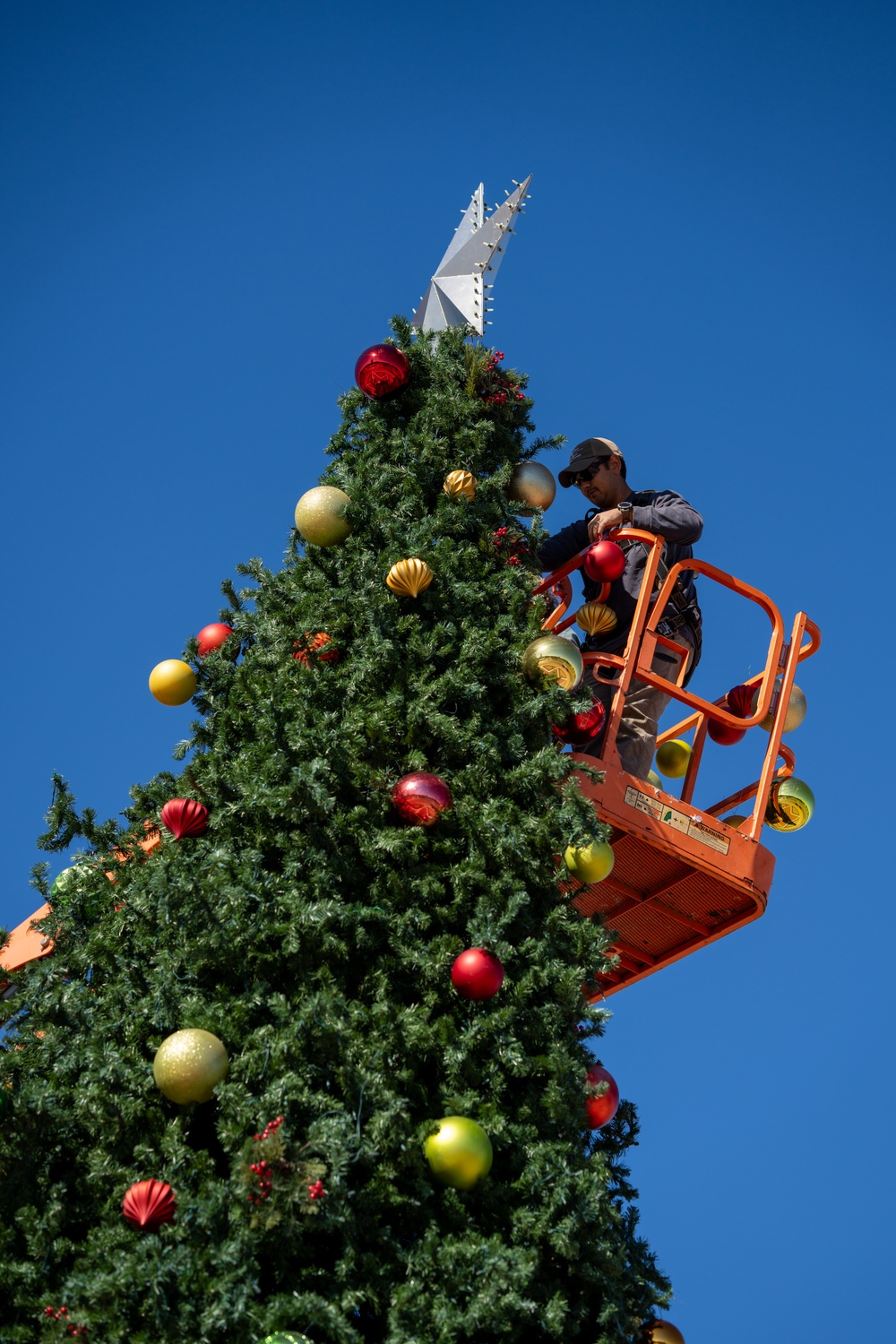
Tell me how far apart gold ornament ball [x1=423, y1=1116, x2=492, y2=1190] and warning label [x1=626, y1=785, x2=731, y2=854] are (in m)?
2.70

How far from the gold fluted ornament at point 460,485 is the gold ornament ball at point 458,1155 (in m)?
3.30

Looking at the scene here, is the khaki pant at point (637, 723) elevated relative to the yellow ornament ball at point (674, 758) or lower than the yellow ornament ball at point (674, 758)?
lower

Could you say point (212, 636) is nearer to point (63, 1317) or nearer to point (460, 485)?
point (460, 485)

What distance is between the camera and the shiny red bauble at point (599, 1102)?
5.77 metres

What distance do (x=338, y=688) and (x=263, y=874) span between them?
3.42 ft

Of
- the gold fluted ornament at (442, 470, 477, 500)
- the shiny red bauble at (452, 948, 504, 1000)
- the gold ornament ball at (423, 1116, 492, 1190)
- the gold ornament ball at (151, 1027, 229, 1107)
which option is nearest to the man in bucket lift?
the gold fluted ornament at (442, 470, 477, 500)

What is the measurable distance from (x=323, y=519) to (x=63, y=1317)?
3.81 metres

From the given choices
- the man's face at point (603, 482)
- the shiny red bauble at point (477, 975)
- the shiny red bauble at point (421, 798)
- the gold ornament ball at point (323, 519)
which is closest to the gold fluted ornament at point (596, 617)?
the man's face at point (603, 482)

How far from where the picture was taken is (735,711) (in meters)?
8.97

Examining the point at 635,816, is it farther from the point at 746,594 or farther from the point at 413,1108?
the point at 413,1108

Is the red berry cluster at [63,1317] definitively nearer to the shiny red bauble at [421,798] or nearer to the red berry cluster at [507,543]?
the shiny red bauble at [421,798]

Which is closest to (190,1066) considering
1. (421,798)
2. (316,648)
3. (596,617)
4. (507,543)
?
(421,798)

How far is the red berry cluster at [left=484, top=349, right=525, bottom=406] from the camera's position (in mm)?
7920

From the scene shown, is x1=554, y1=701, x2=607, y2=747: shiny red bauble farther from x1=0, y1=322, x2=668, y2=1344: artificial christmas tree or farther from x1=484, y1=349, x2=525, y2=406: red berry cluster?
x1=484, y1=349, x2=525, y2=406: red berry cluster
